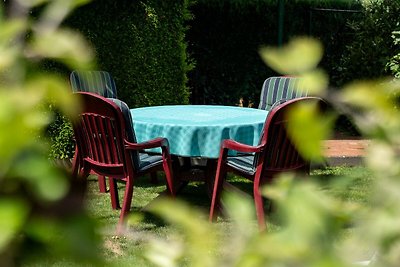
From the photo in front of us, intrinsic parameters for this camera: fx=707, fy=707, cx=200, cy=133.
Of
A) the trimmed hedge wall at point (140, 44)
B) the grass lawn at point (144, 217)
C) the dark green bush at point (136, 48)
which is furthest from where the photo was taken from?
the trimmed hedge wall at point (140, 44)

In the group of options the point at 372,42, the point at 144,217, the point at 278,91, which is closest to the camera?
the point at 144,217

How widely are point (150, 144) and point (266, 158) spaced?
0.89 metres

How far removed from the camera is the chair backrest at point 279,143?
16.6 feet

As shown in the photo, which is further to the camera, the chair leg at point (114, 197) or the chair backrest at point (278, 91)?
the chair backrest at point (278, 91)

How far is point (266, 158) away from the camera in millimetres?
5277

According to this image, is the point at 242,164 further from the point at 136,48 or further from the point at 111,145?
the point at 136,48

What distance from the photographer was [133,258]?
4.77 m

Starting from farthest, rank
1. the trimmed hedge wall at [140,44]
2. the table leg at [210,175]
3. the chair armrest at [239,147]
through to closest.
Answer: the trimmed hedge wall at [140,44], the table leg at [210,175], the chair armrest at [239,147]

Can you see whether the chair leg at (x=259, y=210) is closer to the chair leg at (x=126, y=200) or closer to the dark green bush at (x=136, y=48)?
the chair leg at (x=126, y=200)

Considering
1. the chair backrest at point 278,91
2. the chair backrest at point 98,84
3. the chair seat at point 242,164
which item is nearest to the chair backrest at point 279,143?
the chair seat at point 242,164

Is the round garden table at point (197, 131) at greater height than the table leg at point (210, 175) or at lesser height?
greater

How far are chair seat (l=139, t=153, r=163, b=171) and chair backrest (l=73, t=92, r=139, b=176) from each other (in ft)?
0.32

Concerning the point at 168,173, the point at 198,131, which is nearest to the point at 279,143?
the point at 198,131

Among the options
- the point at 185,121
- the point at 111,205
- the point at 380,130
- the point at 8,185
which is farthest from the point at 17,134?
the point at 111,205
